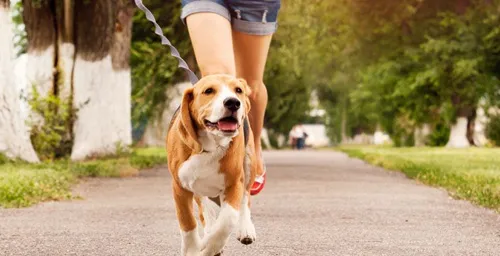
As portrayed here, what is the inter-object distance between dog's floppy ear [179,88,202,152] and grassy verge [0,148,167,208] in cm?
507

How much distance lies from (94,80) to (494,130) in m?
25.2

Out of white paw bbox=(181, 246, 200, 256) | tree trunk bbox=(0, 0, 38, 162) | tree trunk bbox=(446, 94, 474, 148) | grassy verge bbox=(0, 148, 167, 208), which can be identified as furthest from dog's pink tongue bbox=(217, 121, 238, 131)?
tree trunk bbox=(446, 94, 474, 148)

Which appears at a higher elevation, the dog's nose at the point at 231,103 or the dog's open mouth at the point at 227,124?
the dog's nose at the point at 231,103

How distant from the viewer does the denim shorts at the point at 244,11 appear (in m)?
4.94

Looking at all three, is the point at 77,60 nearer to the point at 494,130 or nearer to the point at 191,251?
the point at 191,251

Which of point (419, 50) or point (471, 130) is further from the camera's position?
point (471, 130)

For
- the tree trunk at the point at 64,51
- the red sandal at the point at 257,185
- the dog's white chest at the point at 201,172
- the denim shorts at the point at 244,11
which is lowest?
the red sandal at the point at 257,185

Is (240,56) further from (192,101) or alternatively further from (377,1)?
(377,1)

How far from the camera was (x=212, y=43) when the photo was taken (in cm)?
487

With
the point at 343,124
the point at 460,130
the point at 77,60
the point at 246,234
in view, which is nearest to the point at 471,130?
the point at 460,130

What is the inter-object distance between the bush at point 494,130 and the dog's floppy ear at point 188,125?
35.5 meters

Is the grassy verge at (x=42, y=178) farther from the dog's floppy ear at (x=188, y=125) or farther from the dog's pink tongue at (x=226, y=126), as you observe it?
the dog's pink tongue at (x=226, y=126)

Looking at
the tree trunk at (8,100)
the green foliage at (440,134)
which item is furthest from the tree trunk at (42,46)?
the green foliage at (440,134)

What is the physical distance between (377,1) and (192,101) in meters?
26.2
